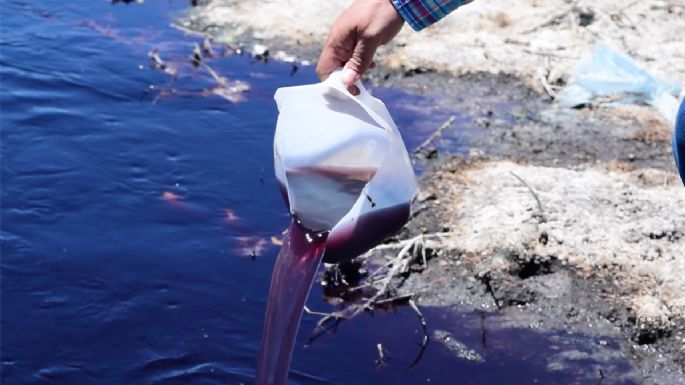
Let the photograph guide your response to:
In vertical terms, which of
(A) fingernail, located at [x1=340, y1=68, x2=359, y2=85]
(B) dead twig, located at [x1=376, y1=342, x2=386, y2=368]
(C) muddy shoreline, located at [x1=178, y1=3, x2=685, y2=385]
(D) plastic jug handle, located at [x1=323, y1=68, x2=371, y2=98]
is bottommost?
(C) muddy shoreline, located at [x1=178, y1=3, x2=685, y2=385]

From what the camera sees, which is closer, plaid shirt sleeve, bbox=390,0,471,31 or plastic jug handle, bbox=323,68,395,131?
plaid shirt sleeve, bbox=390,0,471,31

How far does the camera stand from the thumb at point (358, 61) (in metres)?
2.56

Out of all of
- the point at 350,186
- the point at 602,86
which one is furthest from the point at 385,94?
the point at 350,186

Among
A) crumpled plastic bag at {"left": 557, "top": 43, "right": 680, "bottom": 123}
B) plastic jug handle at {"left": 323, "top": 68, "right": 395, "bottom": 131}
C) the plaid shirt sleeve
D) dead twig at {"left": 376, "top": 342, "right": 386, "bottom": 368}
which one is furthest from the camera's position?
crumpled plastic bag at {"left": 557, "top": 43, "right": 680, "bottom": 123}

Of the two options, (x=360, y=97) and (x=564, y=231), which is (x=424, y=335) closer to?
(x=564, y=231)

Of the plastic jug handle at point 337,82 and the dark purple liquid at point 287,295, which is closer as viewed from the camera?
the plastic jug handle at point 337,82

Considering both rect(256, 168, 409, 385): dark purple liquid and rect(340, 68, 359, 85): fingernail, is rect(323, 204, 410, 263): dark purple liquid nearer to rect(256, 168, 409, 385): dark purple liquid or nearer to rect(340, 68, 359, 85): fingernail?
rect(256, 168, 409, 385): dark purple liquid

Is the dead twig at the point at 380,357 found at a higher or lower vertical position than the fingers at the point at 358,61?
lower

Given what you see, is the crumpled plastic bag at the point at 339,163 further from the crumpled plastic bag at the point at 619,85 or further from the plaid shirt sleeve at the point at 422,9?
the crumpled plastic bag at the point at 619,85

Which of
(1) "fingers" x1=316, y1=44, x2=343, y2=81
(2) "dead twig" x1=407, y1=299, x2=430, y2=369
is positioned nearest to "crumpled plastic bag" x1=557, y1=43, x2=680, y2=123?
(2) "dead twig" x1=407, y1=299, x2=430, y2=369

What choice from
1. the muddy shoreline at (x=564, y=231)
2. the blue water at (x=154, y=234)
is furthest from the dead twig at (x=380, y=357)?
the muddy shoreline at (x=564, y=231)

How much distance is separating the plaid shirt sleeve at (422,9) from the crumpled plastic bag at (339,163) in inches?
9.6

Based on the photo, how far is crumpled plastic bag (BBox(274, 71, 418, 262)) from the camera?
2.56 meters

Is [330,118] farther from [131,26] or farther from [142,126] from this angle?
[131,26]
